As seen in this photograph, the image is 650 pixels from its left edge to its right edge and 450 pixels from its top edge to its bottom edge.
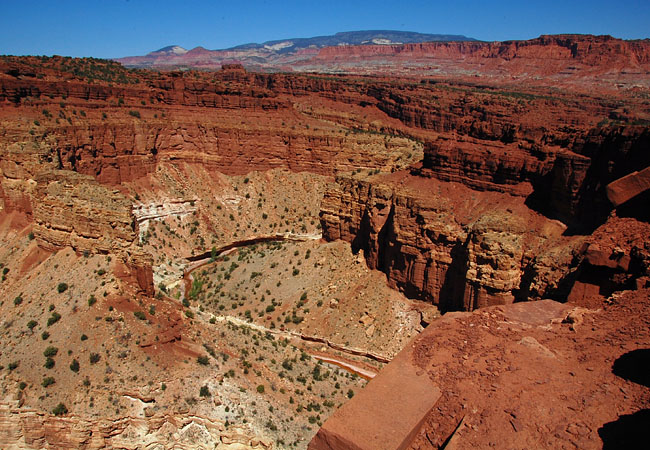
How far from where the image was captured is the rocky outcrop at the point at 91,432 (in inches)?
620

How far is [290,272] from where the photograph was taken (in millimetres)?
35969

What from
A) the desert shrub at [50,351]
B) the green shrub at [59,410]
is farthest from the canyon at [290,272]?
the desert shrub at [50,351]

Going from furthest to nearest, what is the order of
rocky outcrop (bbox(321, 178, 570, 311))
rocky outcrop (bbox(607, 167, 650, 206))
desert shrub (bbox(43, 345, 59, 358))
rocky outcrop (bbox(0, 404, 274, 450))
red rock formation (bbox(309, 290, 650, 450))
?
rocky outcrop (bbox(321, 178, 570, 311)), desert shrub (bbox(43, 345, 59, 358)), rocky outcrop (bbox(607, 167, 650, 206)), rocky outcrop (bbox(0, 404, 274, 450)), red rock formation (bbox(309, 290, 650, 450))

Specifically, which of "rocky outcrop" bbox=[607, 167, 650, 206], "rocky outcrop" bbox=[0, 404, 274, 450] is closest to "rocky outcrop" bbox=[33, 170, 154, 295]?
"rocky outcrop" bbox=[0, 404, 274, 450]

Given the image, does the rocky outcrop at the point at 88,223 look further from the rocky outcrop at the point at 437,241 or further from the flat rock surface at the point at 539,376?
the rocky outcrop at the point at 437,241

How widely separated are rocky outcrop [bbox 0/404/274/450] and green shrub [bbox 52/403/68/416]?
145 millimetres

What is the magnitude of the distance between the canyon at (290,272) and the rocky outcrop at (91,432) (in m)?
0.06

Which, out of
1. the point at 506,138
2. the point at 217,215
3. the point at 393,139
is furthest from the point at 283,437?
the point at 393,139

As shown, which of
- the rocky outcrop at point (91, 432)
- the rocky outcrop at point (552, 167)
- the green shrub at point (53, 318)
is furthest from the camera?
the rocky outcrop at point (552, 167)

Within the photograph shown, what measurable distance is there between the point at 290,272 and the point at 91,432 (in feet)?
69.0

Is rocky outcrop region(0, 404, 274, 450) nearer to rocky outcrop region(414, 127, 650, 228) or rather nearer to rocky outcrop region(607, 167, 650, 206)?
rocky outcrop region(607, 167, 650, 206)

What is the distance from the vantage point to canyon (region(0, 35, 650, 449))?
451 inches

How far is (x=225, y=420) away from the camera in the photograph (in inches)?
666

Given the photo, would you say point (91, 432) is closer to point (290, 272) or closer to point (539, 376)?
point (539, 376)
